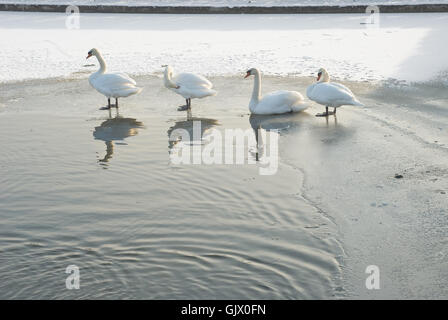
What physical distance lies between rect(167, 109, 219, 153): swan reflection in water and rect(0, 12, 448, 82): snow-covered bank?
11.4 ft

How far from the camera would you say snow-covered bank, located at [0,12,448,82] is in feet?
45.6

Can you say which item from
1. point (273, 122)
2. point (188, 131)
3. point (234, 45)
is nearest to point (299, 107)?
point (273, 122)

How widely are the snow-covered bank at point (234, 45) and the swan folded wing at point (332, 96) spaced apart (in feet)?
8.30

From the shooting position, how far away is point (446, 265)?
228 inches

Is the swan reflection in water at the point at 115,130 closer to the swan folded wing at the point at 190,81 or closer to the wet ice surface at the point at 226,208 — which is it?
the wet ice surface at the point at 226,208

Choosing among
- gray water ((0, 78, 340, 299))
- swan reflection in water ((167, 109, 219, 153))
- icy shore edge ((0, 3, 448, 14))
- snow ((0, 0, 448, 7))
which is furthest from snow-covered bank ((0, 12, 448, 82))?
gray water ((0, 78, 340, 299))

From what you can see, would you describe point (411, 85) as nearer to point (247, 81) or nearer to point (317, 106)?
point (317, 106)

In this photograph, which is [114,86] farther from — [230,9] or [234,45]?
[230,9]

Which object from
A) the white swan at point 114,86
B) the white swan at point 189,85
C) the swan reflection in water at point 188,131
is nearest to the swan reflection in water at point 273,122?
the swan reflection in water at point 188,131

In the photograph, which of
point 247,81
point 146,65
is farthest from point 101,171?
A: point 146,65

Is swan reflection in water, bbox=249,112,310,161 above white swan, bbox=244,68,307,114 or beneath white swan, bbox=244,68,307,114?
beneath

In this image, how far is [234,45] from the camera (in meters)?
16.3

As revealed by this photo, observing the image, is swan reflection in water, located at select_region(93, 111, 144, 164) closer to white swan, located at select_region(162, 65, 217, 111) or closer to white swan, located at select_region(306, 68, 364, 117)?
white swan, located at select_region(162, 65, 217, 111)

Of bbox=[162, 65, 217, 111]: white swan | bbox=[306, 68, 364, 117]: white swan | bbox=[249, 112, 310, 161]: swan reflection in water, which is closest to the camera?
bbox=[249, 112, 310, 161]: swan reflection in water
